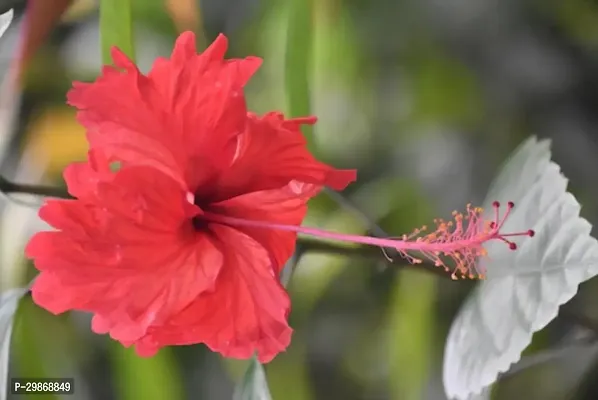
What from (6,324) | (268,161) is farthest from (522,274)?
(6,324)

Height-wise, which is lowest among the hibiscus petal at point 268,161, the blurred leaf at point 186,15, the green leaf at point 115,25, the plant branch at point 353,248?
the plant branch at point 353,248

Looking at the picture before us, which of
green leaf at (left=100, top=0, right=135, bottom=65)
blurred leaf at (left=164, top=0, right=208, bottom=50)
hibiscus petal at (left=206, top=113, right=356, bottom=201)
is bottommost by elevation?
hibiscus petal at (left=206, top=113, right=356, bottom=201)

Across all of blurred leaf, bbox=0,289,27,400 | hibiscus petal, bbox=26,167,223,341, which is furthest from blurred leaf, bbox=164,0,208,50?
blurred leaf, bbox=0,289,27,400

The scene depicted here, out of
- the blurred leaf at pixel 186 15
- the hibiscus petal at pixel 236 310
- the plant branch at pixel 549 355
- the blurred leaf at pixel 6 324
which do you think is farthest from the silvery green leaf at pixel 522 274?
the blurred leaf at pixel 6 324

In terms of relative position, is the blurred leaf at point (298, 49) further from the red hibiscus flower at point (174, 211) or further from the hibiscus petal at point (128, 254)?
the hibiscus petal at point (128, 254)

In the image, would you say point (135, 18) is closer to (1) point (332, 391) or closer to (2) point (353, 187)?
(2) point (353, 187)

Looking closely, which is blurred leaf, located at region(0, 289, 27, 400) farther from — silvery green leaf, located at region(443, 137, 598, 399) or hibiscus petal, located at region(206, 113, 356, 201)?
silvery green leaf, located at region(443, 137, 598, 399)
